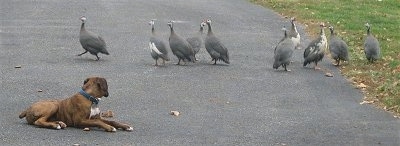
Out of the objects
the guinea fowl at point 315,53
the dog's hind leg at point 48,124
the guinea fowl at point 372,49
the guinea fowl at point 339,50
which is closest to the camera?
the dog's hind leg at point 48,124

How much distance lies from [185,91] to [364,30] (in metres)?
8.82

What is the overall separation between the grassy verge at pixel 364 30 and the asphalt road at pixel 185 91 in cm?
36

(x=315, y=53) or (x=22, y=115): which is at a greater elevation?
(x=22, y=115)

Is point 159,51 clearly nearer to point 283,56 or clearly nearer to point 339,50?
point 283,56

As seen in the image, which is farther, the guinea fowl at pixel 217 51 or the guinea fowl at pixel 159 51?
the guinea fowl at pixel 217 51

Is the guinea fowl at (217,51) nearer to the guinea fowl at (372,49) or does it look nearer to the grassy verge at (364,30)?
the grassy verge at (364,30)

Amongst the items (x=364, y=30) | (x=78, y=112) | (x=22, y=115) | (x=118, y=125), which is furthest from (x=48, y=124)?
(x=364, y=30)

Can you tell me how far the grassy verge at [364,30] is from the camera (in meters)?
13.6

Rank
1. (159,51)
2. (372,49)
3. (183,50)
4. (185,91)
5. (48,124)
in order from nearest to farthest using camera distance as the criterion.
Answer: (48,124) < (185,91) < (159,51) < (183,50) < (372,49)

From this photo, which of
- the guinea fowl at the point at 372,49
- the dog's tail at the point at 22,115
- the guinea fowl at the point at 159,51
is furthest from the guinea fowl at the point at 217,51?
the dog's tail at the point at 22,115

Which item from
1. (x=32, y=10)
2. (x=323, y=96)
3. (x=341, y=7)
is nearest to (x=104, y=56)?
(x=323, y=96)

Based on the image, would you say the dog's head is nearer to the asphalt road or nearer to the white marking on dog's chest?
the white marking on dog's chest

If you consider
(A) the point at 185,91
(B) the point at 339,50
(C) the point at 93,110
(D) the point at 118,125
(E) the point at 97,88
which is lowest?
(A) the point at 185,91

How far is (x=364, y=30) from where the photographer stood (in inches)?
820
